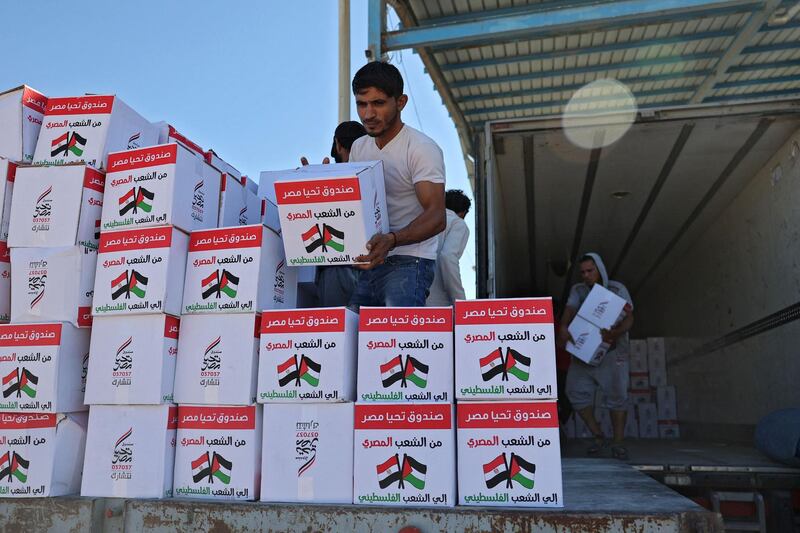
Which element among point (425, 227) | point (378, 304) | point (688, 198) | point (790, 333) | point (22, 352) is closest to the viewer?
point (22, 352)

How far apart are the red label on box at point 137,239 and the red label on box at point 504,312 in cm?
122

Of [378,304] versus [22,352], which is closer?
[22,352]

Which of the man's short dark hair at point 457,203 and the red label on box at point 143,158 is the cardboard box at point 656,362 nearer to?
the man's short dark hair at point 457,203

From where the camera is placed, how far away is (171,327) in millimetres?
2629

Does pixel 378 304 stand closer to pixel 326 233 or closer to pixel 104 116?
pixel 326 233

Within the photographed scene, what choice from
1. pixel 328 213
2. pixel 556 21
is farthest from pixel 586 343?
pixel 328 213

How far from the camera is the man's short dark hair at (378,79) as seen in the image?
293 cm

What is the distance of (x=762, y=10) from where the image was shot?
219 inches

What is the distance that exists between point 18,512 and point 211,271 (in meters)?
1.12

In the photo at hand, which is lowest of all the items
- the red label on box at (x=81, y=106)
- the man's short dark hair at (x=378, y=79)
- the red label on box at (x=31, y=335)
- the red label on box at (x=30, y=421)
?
the red label on box at (x=30, y=421)

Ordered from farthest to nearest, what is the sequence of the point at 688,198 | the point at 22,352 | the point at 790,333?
the point at 688,198 → the point at 790,333 → the point at 22,352

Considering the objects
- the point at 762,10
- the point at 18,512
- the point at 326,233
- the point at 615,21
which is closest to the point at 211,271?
the point at 326,233

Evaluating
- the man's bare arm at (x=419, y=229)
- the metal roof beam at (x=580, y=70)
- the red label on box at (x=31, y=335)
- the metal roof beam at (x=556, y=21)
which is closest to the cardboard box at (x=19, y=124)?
the red label on box at (x=31, y=335)

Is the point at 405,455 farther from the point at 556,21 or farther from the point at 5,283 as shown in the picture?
the point at 556,21
